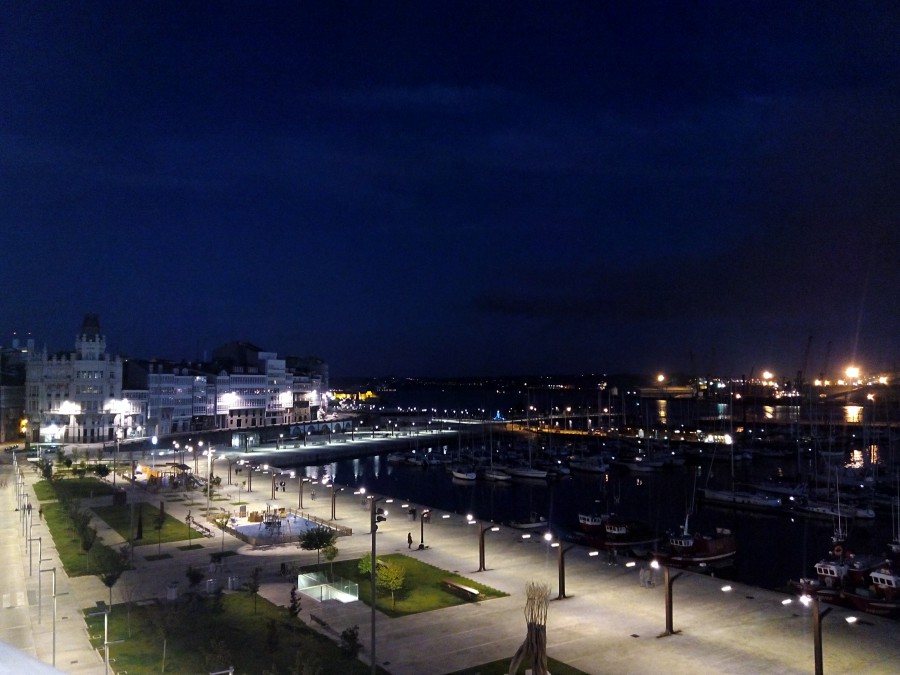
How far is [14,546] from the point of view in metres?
23.7

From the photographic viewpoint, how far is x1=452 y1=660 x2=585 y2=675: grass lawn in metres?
13.7

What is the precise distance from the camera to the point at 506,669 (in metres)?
13.9

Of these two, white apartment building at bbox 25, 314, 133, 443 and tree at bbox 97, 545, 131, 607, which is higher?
white apartment building at bbox 25, 314, 133, 443

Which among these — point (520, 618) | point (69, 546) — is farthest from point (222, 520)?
point (520, 618)

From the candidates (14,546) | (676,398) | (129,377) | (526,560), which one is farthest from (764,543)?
(676,398)

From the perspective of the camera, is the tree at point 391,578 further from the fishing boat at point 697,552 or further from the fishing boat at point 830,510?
the fishing boat at point 830,510

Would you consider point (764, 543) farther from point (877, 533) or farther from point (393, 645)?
point (393, 645)

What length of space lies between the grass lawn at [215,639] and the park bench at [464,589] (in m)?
3.35

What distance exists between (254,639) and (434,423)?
85.4m

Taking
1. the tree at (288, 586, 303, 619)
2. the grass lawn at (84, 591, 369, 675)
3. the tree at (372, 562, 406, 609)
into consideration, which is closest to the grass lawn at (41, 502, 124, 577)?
the grass lawn at (84, 591, 369, 675)

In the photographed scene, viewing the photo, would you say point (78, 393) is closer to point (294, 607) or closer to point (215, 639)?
point (294, 607)

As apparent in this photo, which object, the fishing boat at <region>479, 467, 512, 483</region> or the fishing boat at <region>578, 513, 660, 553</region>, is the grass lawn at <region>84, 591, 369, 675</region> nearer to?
the fishing boat at <region>578, 513, 660, 553</region>

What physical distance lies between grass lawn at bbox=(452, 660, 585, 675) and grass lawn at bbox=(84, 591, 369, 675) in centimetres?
193

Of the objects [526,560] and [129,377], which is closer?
[526,560]
